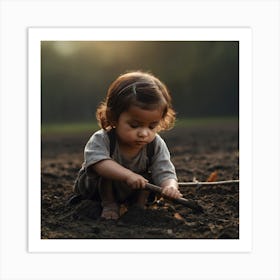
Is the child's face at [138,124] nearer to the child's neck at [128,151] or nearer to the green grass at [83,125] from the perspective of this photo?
the child's neck at [128,151]

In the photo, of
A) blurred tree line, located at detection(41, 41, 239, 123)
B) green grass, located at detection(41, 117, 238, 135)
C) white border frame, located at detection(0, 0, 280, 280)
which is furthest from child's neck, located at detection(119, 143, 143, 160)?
green grass, located at detection(41, 117, 238, 135)

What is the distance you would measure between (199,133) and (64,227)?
367 centimetres

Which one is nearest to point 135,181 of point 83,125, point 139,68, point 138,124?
point 138,124

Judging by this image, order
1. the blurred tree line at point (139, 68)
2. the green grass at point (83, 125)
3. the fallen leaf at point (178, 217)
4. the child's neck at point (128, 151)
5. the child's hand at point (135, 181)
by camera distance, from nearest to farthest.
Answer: the child's hand at point (135, 181) < the fallen leaf at point (178, 217) < the child's neck at point (128, 151) < the blurred tree line at point (139, 68) < the green grass at point (83, 125)

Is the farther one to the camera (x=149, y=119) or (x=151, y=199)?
(x=151, y=199)

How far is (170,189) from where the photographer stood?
137 inches

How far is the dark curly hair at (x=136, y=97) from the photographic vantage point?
3439 millimetres

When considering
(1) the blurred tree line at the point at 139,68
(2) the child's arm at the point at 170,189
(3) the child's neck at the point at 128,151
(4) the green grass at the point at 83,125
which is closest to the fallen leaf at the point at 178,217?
(2) the child's arm at the point at 170,189

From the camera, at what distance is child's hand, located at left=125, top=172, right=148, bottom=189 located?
11.1 ft
